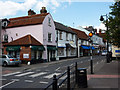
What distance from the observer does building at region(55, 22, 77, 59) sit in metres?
29.1

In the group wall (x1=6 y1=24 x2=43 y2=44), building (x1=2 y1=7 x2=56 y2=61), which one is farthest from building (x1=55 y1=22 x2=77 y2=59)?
wall (x1=6 y1=24 x2=43 y2=44)

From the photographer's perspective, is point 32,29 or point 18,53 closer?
point 18,53

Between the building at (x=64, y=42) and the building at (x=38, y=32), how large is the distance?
201 cm

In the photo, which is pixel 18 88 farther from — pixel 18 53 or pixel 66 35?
pixel 66 35

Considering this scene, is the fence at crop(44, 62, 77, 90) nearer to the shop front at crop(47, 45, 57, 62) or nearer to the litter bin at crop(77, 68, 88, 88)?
the litter bin at crop(77, 68, 88, 88)

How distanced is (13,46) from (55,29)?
9.03m

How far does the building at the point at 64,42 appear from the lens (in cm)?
2911

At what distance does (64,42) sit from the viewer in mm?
31188

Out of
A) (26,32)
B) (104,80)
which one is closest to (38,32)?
(26,32)

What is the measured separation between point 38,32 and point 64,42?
8.82 meters

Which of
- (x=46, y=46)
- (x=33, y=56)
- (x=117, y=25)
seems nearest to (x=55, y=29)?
(x=46, y=46)

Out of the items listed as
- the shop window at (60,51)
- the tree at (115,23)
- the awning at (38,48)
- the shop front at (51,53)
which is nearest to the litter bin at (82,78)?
the tree at (115,23)

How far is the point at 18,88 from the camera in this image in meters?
7.63

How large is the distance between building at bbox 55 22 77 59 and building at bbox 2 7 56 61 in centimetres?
201
